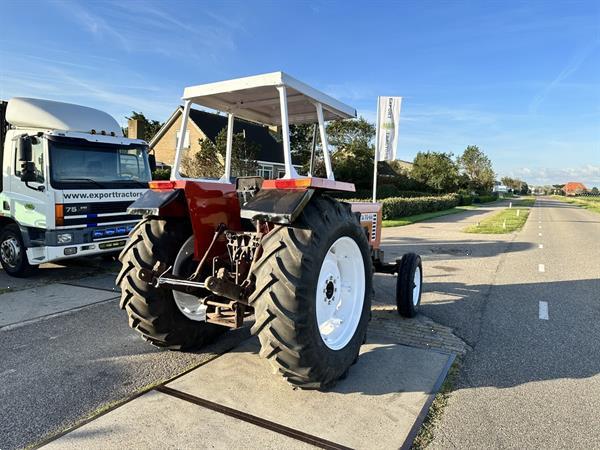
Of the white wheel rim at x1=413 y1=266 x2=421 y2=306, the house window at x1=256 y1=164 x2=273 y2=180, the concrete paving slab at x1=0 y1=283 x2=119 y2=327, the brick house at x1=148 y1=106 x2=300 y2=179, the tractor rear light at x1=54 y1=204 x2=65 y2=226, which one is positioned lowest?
the concrete paving slab at x1=0 y1=283 x2=119 y2=327

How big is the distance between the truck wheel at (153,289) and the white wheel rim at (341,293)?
1425 mm

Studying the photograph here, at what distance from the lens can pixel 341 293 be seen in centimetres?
404

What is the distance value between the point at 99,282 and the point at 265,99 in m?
4.97

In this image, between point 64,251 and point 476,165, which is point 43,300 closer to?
point 64,251

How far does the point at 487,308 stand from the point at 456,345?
1.88 metres

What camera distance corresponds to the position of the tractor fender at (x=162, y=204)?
145 inches

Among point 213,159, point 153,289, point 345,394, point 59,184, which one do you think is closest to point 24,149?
point 59,184

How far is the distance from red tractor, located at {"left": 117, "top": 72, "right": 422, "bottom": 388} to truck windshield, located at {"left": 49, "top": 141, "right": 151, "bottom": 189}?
4360mm

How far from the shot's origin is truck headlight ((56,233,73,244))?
721 centimetres

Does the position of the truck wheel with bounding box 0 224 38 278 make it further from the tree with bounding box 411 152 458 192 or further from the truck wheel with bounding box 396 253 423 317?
the tree with bounding box 411 152 458 192

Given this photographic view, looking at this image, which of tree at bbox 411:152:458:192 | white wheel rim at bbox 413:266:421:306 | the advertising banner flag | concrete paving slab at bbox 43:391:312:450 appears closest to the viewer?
concrete paving slab at bbox 43:391:312:450

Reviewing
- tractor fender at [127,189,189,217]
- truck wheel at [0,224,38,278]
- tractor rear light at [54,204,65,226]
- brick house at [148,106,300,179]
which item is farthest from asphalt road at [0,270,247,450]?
brick house at [148,106,300,179]

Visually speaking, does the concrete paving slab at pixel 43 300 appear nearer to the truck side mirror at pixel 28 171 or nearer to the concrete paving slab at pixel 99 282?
the concrete paving slab at pixel 99 282

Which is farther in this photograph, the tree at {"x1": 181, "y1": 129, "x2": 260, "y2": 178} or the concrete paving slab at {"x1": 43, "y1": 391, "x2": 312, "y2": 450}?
the tree at {"x1": 181, "y1": 129, "x2": 260, "y2": 178}
